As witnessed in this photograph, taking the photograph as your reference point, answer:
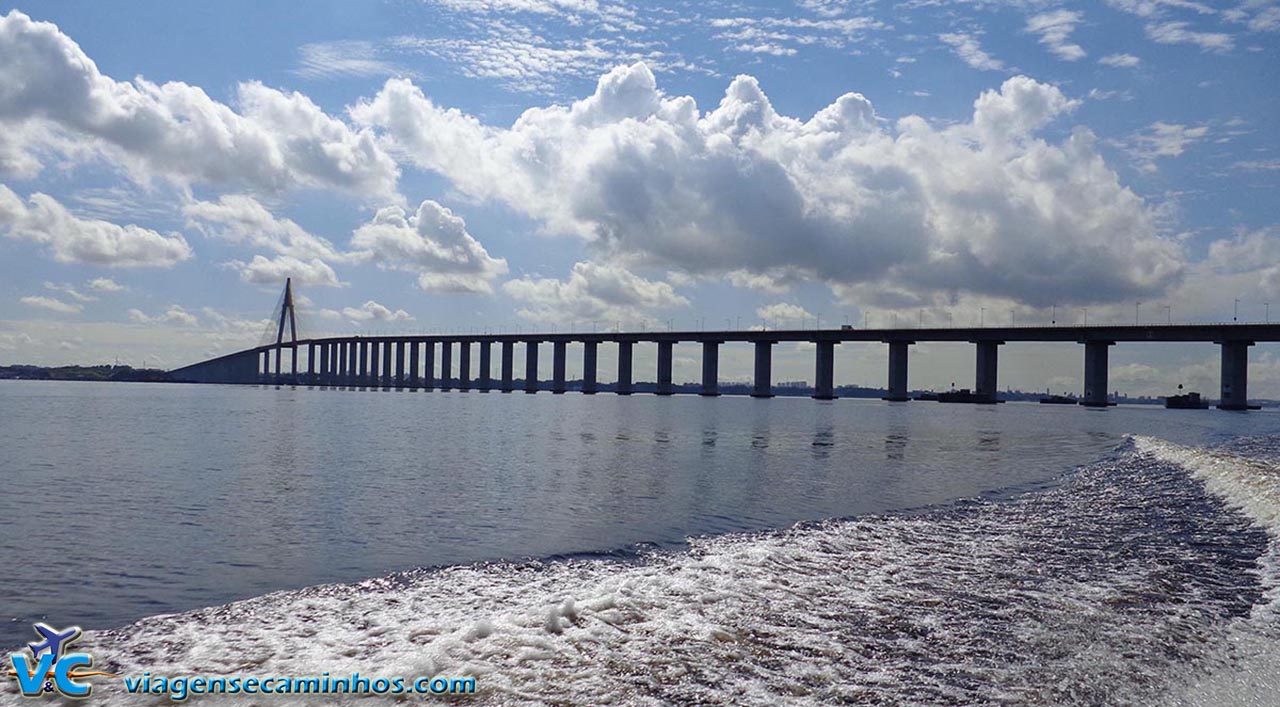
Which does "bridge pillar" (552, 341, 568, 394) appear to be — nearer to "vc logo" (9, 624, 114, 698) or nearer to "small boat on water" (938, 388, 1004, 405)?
"small boat on water" (938, 388, 1004, 405)

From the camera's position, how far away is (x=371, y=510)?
18.3 metres

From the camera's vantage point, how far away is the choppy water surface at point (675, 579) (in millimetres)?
7547

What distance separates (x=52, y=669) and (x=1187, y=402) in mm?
182357

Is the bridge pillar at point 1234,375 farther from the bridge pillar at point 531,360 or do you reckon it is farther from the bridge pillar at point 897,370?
the bridge pillar at point 531,360

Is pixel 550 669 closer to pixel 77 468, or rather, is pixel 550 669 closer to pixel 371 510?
pixel 371 510

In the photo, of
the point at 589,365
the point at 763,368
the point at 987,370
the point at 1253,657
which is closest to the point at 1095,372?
the point at 987,370

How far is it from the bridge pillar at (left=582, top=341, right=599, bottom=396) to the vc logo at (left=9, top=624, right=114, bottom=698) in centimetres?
16567

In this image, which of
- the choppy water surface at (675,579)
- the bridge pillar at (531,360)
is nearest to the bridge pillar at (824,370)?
the bridge pillar at (531,360)

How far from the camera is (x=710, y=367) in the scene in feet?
531

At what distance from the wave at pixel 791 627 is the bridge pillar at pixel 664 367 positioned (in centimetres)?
15068

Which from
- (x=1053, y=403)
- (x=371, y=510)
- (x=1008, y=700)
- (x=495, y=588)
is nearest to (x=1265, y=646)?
(x=1008, y=700)

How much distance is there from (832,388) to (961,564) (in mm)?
146536

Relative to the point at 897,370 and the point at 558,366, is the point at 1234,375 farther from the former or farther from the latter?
the point at 558,366

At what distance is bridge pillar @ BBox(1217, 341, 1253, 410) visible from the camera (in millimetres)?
118500
